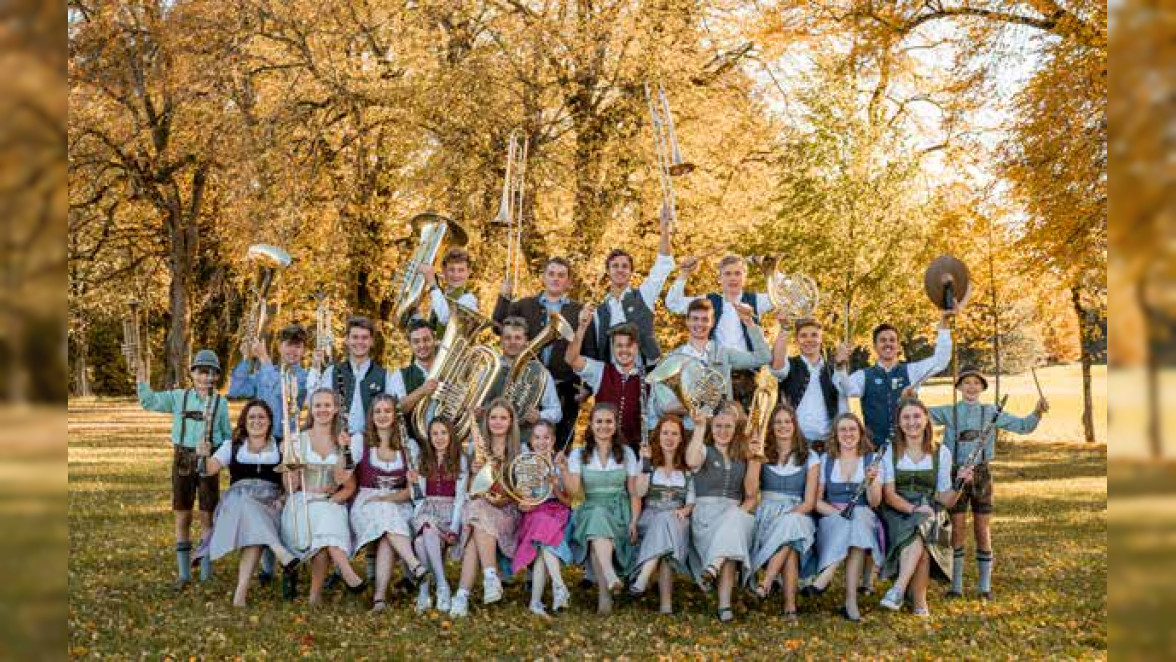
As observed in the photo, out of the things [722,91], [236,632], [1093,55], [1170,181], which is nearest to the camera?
[1170,181]

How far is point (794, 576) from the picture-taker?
7914mm

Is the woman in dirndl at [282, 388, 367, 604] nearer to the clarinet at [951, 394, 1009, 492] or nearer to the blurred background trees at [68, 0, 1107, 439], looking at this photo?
the clarinet at [951, 394, 1009, 492]

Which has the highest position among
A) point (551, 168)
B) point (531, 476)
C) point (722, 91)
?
point (722, 91)

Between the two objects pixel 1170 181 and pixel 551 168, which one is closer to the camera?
pixel 1170 181

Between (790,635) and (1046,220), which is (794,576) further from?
(1046,220)

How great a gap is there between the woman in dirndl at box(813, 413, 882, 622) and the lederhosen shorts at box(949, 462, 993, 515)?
819mm

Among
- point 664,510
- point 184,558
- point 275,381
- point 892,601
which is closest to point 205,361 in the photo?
point 275,381

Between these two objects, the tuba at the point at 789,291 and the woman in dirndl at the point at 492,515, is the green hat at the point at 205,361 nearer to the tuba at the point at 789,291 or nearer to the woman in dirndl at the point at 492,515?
the woman in dirndl at the point at 492,515

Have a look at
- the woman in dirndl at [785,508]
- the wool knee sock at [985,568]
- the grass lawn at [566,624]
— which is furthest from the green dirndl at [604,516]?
the wool knee sock at [985,568]

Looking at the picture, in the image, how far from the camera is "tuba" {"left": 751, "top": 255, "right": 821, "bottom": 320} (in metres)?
9.09

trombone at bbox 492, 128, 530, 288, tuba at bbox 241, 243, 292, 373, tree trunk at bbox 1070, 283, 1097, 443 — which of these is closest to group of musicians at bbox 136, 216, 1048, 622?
tuba at bbox 241, 243, 292, 373

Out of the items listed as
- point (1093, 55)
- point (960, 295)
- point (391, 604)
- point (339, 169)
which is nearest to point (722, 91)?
point (339, 169)

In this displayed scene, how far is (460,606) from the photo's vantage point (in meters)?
7.75

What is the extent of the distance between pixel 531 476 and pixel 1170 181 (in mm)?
7192
